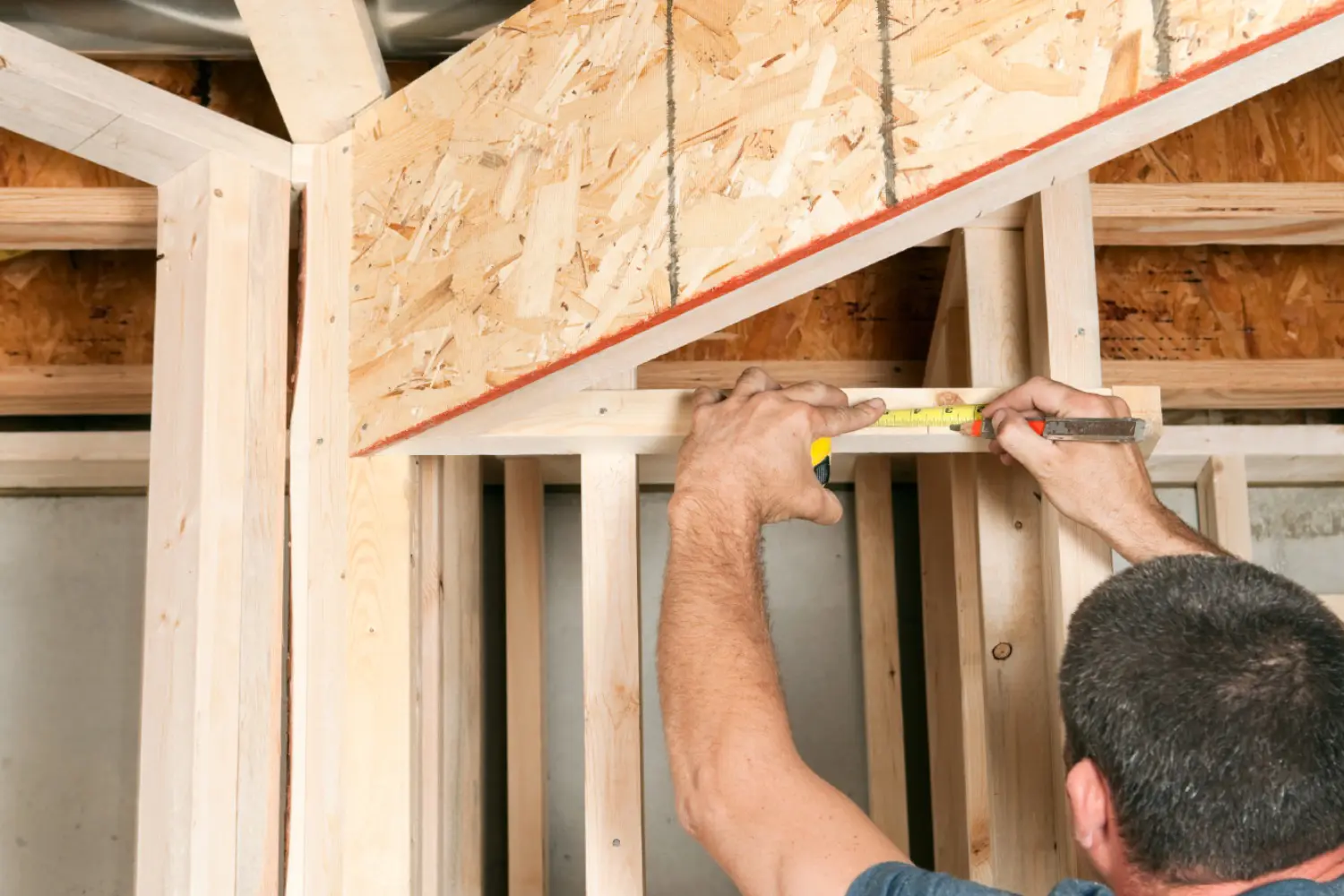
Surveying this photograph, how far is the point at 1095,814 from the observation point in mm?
1130

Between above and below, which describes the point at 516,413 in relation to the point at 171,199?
below

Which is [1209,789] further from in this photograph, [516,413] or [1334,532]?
[1334,532]

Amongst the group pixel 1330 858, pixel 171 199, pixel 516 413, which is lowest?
pixel 1330 858

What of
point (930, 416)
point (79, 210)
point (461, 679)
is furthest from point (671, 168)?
point (79, 210)

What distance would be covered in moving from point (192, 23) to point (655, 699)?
1.74 metres

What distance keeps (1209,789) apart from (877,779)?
5.29 feet

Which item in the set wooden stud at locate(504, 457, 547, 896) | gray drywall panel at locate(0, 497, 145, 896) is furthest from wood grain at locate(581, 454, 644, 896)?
gray drywall panel at locate(0, 497, 145, 896)

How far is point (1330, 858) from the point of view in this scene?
1050 mm

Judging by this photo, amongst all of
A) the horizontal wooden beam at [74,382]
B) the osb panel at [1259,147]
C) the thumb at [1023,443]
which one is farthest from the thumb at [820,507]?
the horizontal wooden beam at [74,382]

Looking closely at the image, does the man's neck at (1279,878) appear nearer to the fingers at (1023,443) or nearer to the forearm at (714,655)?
the forearm at (714,655)

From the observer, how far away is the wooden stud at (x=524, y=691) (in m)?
2.57

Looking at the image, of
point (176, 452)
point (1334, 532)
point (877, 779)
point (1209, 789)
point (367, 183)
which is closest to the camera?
point (1209, 789)

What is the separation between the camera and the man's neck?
104cm

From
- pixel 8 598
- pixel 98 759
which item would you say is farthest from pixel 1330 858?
pixel 8 598
